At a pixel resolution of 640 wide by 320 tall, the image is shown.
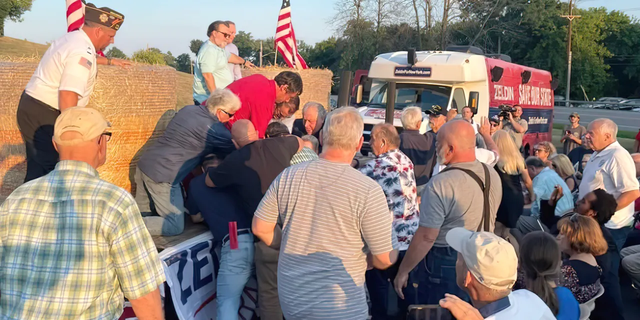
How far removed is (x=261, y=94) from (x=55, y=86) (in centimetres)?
169

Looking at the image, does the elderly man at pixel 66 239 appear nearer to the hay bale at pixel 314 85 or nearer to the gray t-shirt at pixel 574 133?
the hay bale at pixel 314 85

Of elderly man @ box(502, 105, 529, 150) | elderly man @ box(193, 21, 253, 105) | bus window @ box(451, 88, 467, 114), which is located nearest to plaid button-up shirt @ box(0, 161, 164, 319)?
elderly man @ box(193, 21, 253, 105)

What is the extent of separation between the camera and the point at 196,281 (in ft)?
12.5

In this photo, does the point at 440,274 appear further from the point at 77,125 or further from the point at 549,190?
the point at 549,190

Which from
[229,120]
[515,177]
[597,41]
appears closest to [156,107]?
[229,120]

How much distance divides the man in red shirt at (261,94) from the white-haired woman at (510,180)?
2.08 meters

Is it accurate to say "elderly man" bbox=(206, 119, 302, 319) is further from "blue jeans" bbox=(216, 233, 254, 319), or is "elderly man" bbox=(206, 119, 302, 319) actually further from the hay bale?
the hay bale

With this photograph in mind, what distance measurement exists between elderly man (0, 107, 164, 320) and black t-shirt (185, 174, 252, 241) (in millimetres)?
1630

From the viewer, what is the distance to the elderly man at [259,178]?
3.52 meters

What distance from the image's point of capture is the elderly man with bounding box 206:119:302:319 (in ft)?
11.6

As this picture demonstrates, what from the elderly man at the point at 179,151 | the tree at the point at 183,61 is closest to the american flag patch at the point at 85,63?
the elderly man at the point at 179,151

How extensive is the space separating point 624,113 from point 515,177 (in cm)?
3629

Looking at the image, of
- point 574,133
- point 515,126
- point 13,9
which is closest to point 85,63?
point 515,126

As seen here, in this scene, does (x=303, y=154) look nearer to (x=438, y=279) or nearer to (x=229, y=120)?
(x=229, y=120)
